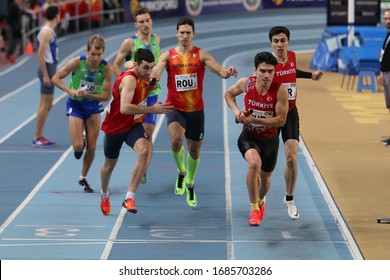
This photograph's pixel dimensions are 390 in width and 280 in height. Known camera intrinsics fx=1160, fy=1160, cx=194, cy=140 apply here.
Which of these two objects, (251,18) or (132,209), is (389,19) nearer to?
(132,209)

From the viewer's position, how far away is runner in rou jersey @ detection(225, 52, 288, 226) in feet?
38.1

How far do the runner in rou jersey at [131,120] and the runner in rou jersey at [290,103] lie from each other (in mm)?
1402

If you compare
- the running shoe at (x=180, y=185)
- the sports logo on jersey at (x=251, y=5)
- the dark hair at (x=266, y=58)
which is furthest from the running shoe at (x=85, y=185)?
the sports logo on jersey at (x=251, y=5)

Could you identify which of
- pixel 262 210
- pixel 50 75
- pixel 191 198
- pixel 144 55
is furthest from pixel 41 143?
pixel 262 210

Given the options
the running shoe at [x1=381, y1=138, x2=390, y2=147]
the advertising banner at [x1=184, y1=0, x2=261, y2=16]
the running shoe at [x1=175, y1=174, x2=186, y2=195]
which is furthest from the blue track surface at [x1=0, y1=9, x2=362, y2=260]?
the advertising banner at [x1=184, y1=0, x2=261, y2=16]

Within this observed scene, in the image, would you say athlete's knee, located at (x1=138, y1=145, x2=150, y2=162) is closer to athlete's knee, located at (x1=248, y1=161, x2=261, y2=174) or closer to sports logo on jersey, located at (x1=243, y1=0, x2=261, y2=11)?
athlete's knee, located at (x1=248, y1=161, x2=261, y2=174)

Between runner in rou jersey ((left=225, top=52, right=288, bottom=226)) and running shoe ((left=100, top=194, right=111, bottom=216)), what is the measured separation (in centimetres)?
157

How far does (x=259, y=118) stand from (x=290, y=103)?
2.72 feet

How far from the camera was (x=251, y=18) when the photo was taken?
146 feet

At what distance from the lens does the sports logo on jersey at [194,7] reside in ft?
144

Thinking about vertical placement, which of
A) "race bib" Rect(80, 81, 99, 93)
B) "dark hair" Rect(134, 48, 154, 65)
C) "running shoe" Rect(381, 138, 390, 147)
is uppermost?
"dark hair" Rect(134, 48, 154, 65)

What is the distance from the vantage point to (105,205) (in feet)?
41.2

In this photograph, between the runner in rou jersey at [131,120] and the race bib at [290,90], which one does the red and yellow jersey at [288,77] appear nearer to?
the race bib at [290,90]

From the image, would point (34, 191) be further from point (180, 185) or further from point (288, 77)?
Result: point (288, 77)
